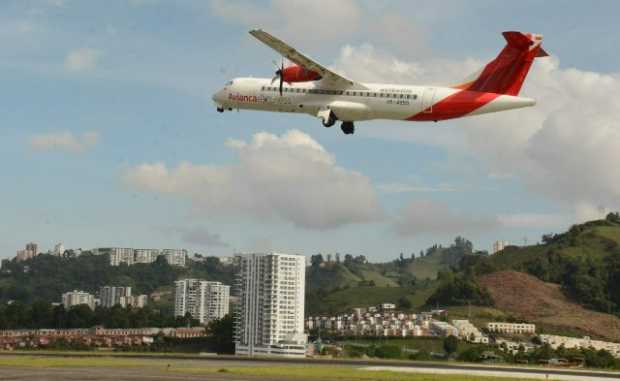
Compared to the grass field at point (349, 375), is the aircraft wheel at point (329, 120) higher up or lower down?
higher up

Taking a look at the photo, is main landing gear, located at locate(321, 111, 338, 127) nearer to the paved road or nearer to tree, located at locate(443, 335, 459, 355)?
the paved road

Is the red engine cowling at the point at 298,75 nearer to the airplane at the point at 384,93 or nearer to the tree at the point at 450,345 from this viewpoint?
the airplane at the point at 384,93

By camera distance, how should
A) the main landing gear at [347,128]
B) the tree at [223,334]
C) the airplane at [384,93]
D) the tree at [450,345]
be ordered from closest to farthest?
the airplane at [384,93], the main landing gear at [347,128], the tree at [223,334], the tree at [450,345]

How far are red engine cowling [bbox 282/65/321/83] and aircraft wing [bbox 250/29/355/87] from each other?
18.4 inches

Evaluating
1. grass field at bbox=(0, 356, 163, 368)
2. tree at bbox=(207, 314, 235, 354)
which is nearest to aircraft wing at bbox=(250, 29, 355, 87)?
grass field at bbox=(0, 356, 163, 368)

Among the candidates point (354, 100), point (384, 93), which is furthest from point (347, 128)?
point (384, 93)

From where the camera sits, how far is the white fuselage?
65250mm

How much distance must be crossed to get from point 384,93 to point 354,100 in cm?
246

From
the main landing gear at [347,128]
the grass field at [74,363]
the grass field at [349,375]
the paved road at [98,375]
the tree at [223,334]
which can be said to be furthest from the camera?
the tree at [223,334]

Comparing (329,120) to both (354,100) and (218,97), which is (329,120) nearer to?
(354,100)

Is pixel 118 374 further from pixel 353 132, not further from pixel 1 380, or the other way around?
pixel 353 132

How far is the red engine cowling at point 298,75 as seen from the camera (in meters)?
69.6

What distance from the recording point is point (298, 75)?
229ft

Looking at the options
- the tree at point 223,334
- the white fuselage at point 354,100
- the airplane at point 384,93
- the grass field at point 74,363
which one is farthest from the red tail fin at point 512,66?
the tree at point 223,334
